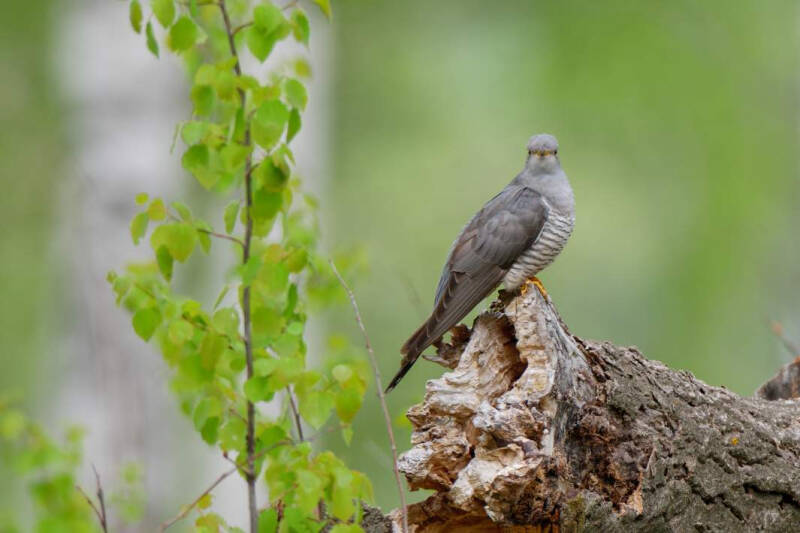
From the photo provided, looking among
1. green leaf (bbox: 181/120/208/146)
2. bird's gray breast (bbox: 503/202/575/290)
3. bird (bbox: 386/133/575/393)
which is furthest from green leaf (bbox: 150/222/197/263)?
bird's gray breast (bbox: 503/202/575/290)

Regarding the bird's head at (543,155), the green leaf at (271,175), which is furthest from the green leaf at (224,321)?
the bird's head at (543,155)

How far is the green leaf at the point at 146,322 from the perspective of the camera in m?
2.71

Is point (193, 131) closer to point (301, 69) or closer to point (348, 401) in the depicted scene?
point (301, 69)

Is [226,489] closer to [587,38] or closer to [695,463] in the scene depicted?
[695,463]

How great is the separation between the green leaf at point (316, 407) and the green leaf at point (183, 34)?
100 centimetres

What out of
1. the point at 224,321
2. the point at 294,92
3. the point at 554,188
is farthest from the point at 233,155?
the point at 554,188

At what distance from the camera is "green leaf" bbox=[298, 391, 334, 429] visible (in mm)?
2621

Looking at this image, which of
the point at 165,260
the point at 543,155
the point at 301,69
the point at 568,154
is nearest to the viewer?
the point at 165,260

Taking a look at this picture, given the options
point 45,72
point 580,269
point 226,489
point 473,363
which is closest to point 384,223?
point 580,269

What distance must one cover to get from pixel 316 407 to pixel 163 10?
44.7 inches

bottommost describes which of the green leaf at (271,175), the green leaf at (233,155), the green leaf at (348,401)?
the green leaf at (348,401)

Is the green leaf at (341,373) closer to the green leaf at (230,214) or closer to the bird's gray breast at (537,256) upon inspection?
A: the green leaf at (230,214)

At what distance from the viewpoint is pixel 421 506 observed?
2.80m

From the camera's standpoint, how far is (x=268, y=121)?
2654mm
